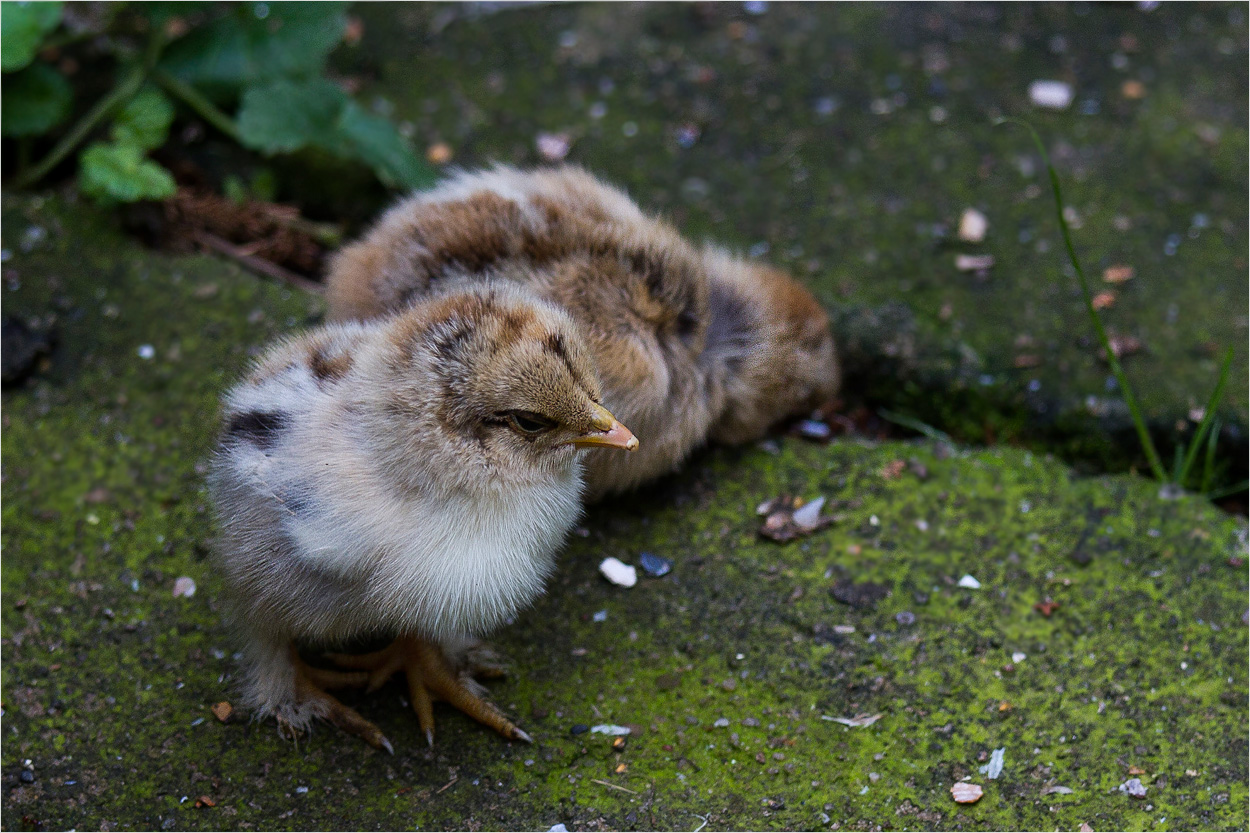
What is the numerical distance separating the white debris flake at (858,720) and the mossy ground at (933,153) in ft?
3.55

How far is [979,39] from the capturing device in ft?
14.4

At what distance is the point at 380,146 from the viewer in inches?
144

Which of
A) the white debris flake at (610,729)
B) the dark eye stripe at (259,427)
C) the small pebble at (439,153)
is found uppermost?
the dark eye stripe at (259,427)

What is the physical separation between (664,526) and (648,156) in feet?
5.17

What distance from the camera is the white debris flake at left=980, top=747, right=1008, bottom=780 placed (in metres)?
2.59

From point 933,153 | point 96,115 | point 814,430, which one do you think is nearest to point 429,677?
point 814,430

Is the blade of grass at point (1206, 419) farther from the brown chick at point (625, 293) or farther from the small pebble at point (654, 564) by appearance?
the small pebble at point (654, 564)

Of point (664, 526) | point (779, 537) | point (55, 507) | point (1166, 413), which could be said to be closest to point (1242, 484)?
point (1166, 413)

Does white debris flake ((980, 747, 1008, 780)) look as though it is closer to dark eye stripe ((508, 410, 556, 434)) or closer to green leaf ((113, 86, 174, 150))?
dark eye stripe ((508, 410, 556, 434))

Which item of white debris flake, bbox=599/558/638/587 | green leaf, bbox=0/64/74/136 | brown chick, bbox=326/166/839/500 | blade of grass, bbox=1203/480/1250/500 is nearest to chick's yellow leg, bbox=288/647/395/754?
white debris flake, bbox=599/558/638/587

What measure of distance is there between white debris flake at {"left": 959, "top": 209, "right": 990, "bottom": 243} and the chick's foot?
7.08ft

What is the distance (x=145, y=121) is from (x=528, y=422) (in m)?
2.14

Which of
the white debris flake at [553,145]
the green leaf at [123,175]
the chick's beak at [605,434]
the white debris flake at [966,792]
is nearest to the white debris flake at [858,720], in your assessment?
the white debris flake at [966,792]

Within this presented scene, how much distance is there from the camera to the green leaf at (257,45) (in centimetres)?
382
